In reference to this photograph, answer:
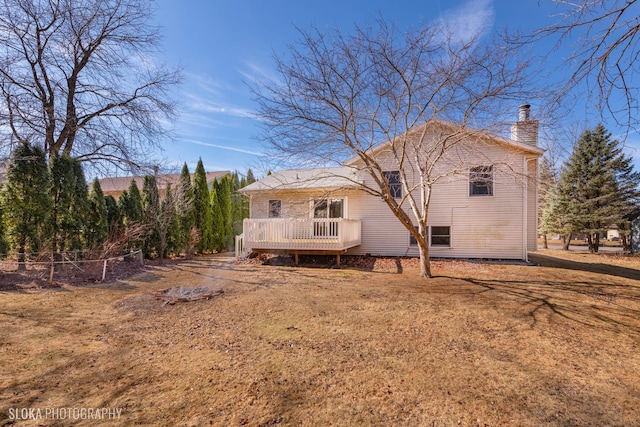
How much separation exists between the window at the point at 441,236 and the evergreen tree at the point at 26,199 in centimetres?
1269

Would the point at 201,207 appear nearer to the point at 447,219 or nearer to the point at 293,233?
the point at 293,233

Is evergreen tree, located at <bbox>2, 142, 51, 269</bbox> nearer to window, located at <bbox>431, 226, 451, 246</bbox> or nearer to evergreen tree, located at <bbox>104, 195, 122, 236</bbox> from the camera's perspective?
evergreen tree, located at <bbox>104, 195, 122, 236</bbox>

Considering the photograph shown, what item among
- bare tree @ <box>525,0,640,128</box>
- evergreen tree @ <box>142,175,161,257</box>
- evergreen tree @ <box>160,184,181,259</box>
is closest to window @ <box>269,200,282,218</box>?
evergreen tree @ <box>160,184,181,259</box>

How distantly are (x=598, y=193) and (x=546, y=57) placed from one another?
18778mm

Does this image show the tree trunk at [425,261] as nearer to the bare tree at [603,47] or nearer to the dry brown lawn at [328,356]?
the dry brown lawn at [328,356]

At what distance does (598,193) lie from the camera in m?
16.1

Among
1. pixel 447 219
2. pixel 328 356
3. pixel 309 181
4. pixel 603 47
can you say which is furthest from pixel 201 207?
pixel 603 47

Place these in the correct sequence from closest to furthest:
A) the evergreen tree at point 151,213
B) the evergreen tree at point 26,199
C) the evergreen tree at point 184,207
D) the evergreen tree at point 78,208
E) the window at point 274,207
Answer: the evergreen tree at point 26,199, the evergreen tree at point 78,208, the evergreen tree at point 151,213, the evergreen tree at point 184,207, the window at point 274,207

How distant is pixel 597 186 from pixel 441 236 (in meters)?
12.5

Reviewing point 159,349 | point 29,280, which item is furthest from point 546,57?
point 29,280

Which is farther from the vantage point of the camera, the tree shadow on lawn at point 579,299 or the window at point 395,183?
the window at point 395,183

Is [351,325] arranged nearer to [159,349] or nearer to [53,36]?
[159,349]

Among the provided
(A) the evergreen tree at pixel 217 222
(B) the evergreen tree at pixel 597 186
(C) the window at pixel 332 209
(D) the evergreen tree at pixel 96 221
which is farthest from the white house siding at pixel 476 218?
(D) the evergreen tree at pixel 96 221

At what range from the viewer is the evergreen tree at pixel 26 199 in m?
7.38
